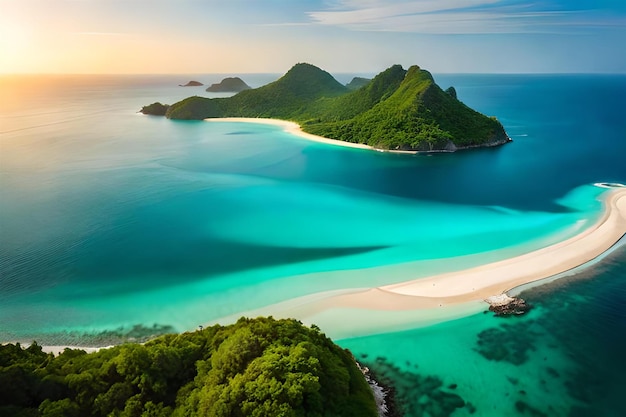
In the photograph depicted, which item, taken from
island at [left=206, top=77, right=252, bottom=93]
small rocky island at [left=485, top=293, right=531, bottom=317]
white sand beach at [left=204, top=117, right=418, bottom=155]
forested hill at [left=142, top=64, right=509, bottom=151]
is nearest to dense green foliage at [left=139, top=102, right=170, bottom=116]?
forested hill at [left=142, top=64, right=509, bottom=151]

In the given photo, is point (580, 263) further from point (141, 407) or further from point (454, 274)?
point (141, 407)

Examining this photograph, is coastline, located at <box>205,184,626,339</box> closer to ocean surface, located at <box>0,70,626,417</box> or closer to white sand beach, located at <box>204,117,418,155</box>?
ocean surface, located at <box>0,70,626,417</box>

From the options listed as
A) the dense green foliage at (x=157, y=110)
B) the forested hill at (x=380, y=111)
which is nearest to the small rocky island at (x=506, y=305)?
the forested hill at (x=380, y=111)

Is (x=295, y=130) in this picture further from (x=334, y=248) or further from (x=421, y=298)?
(x=421, y=298)

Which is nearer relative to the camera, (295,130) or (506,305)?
(506,305)

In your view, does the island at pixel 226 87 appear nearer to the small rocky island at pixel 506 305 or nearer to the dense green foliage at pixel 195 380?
the small rocky island at pixel 506 305

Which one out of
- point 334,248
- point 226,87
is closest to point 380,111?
point 334,248
